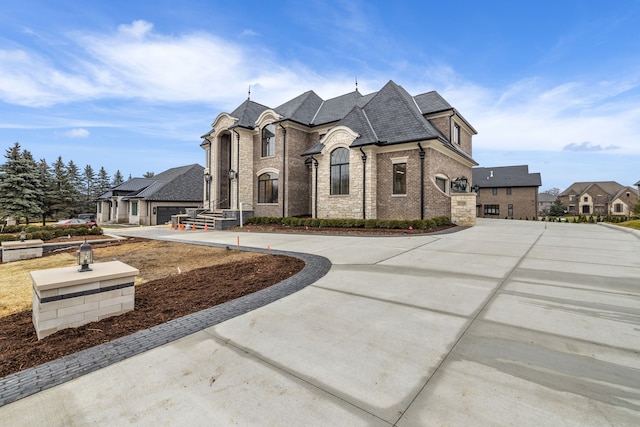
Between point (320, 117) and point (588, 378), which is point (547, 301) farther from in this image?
point (320, 117)

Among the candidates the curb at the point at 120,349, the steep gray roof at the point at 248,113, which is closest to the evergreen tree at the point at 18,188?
Result: the steep gray roof at the point at 248,113

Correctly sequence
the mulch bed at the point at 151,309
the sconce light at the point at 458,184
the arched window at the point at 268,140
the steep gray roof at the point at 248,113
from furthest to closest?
the steep gray roof at the point at 248,113 → the arched window at the point at 268,140 → the sconce light at the point at 458,184 → the mulch bed at the point at 151,309

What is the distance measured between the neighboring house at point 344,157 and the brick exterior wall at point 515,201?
2115cm

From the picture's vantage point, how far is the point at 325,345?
301cm

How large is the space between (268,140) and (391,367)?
69.2ft

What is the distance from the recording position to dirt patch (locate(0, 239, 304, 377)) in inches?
123

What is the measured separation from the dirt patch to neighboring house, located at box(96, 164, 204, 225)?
24238 mm

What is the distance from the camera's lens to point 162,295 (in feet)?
16.0

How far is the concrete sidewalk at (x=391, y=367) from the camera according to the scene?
2002mm

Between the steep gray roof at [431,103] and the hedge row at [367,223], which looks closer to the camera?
the hedge row at [367,223]

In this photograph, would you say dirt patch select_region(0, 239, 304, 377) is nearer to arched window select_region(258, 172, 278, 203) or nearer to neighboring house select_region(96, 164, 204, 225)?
arched window select_region(258, 172, 278, 203)

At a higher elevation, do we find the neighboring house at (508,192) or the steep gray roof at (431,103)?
the steep gray roof at (431,103)

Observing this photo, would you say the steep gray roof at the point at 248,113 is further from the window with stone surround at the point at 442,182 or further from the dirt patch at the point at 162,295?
the dirt patch at the point at 162,295

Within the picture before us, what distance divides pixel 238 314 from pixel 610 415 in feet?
12.5
